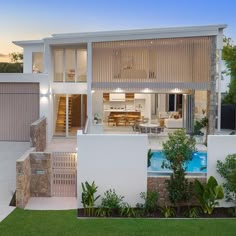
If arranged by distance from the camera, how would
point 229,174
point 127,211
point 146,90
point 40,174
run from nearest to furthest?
point 229,174
point 127,211
point 40,174
point 146,90

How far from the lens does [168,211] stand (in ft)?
40.6

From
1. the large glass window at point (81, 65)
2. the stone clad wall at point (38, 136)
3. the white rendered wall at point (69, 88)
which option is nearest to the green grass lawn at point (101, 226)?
the stone clad wall at point (38, 136)

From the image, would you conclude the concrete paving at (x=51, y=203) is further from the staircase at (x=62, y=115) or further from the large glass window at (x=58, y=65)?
the large glass window at (x=58, y=65)

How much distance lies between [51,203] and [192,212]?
16.3 feet

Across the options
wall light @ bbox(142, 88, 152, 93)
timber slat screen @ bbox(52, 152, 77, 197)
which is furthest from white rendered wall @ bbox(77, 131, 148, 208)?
wall light @ bbox(142, 88, 152, 93)

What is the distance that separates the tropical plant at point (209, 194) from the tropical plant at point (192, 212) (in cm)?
A: 21

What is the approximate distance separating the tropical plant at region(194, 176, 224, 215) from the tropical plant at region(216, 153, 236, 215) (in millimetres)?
362

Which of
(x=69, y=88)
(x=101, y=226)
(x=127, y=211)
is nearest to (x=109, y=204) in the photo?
(x=127, y=211)

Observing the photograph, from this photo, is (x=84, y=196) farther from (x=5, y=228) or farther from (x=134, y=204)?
(x=5, y=228)

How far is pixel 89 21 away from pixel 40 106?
1329cm

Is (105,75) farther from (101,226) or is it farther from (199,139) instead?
(101,226)

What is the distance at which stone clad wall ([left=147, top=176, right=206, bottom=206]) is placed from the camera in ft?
42.5

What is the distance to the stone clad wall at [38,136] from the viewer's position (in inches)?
664

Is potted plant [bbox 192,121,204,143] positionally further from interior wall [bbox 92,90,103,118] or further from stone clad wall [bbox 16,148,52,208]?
stone clad wall [bbox 16,148,52,208]
